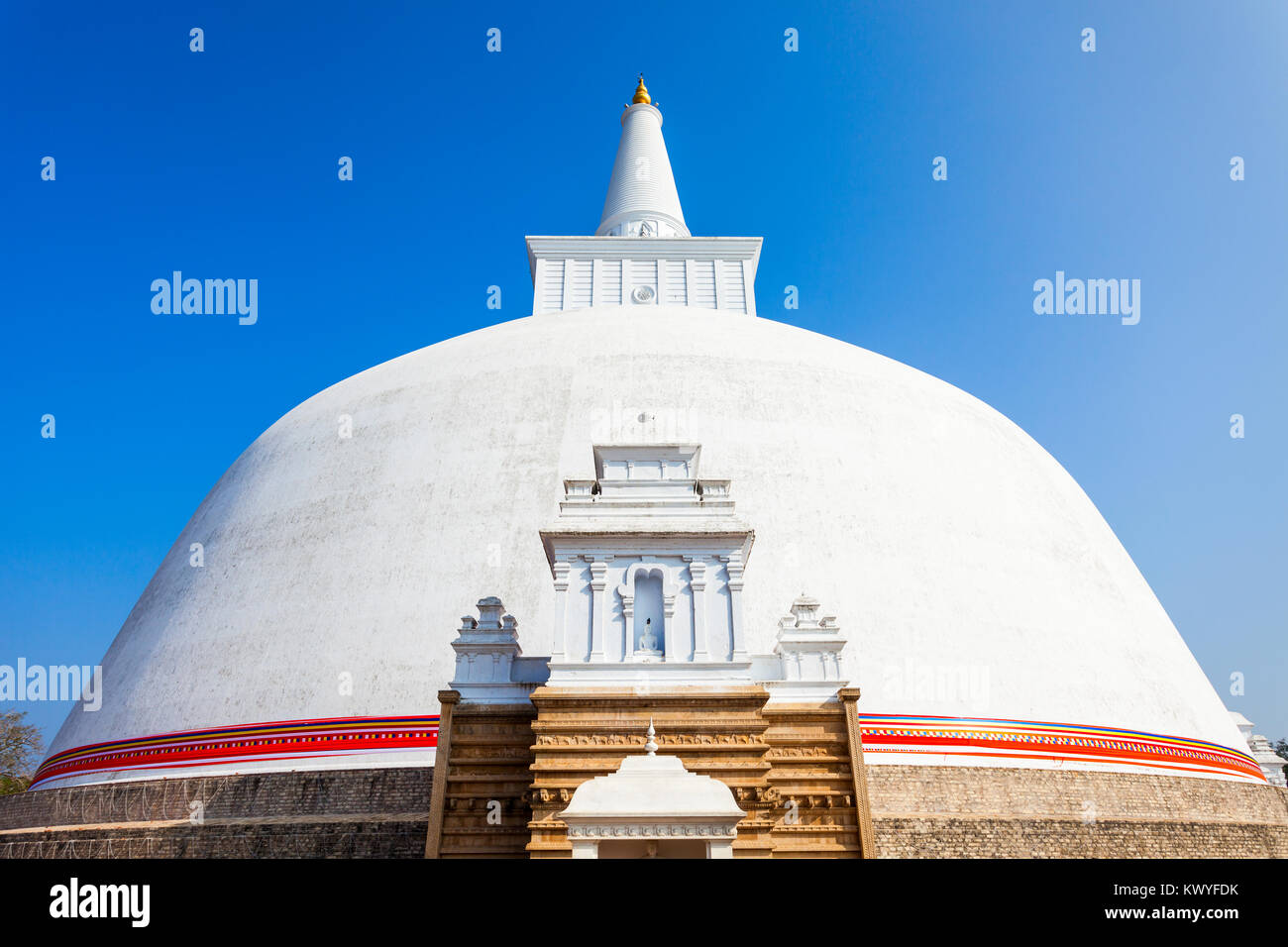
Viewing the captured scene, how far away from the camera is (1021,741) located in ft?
45.5

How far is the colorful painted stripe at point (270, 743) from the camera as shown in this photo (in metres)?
13.2

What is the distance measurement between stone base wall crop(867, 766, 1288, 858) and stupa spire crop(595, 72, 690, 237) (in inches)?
752

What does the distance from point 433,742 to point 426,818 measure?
1.10 metres

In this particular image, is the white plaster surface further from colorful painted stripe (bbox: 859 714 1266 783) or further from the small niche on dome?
the small niche on dome

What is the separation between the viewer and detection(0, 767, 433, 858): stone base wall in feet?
40.9

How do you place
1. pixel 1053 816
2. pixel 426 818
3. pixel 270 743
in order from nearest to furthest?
pixel 426 818, pixel 1053 816, pixel 270 743

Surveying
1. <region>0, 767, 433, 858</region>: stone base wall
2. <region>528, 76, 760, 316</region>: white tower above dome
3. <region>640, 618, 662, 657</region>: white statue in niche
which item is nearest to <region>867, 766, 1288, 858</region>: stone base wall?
<region>640, 618, 662, 657</region>: white statue in niche

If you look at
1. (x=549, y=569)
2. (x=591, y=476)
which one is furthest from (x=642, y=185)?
(x=549, y=569)

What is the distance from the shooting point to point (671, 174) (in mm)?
30078

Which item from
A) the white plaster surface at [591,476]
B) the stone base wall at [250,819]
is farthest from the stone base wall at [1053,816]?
the stone base wall at [250,819]

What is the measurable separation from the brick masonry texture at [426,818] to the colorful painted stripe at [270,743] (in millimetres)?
339

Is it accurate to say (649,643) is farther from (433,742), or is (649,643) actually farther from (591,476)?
(591,476)
